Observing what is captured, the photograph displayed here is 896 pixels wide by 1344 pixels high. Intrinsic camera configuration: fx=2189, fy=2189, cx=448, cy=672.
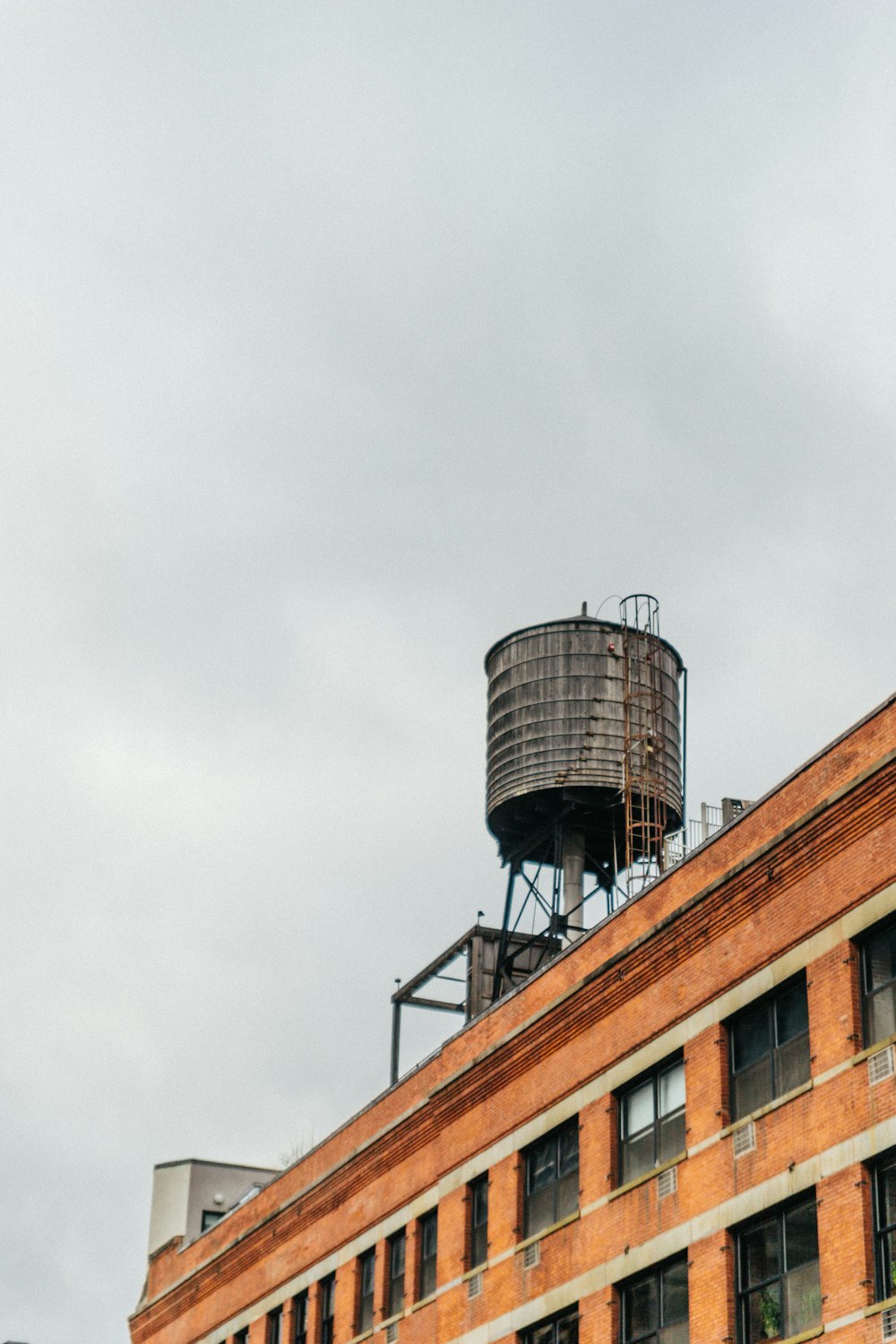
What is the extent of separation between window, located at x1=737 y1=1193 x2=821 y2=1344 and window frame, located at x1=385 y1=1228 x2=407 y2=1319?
1239 cm

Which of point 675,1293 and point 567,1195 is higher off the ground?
point 567,1195

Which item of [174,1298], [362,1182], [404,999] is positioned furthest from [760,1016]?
[174,1298]

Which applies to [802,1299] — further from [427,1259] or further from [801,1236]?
[427,1259]

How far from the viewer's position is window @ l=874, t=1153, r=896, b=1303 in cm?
2822

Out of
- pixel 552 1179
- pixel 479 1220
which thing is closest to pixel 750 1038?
pixel 552 1179

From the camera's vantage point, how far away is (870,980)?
1191 inches

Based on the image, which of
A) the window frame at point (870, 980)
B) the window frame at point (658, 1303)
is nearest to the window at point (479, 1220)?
the window frame at point (658, 1303)

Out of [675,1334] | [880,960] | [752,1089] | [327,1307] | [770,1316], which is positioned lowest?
[770,1316]

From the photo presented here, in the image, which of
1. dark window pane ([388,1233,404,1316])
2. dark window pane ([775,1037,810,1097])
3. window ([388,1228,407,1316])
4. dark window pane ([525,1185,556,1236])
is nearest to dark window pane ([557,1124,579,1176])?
dark window pane ([525,1185,556,1236])

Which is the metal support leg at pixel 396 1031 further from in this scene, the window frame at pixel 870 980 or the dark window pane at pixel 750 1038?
the window frame at pixel 870 980

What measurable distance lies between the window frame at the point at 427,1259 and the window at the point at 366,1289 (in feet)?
7.15

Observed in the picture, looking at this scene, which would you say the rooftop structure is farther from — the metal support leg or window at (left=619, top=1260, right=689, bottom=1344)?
the metal support leg

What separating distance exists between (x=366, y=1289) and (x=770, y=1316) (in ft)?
51.2

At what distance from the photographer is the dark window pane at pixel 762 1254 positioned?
100 feet
